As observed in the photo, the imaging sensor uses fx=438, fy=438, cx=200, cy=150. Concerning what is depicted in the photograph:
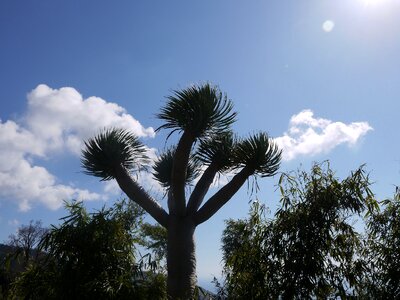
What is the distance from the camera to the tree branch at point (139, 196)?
28.5ft

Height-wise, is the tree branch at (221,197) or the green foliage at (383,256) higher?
the tree branch at (221,197)

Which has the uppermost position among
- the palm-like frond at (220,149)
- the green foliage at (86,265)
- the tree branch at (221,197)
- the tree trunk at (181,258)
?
the palm-like frond at (220,149)

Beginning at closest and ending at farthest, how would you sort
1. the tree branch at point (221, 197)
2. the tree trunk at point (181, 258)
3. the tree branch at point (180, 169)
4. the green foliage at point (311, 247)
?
the green foliage at point (311, 247) < the tree trunk at point (181, 258) < the tree branch at point (180, 169) < the tree branch at point (221, 197)

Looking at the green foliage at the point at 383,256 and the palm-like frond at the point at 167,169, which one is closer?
the green foliage at the point at 383,256

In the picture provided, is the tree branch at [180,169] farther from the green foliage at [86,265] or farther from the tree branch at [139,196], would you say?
the green foliage at [86,265]

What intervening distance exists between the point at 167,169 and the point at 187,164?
2705 millimetres

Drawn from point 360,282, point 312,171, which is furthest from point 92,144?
point 360,282

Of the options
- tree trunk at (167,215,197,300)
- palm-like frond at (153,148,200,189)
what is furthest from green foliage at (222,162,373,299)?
palm-like frond at (153,148,200,189)

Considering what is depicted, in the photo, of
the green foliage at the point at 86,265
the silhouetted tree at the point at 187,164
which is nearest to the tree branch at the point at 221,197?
the silhouetted tree at the point at 187,164

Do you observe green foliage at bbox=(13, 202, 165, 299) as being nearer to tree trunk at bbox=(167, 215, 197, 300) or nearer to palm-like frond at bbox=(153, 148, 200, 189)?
tree trunk at bbox=(167, 215, 197, 300)

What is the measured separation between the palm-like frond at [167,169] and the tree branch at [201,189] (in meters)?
1.75

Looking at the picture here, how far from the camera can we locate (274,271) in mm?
4855

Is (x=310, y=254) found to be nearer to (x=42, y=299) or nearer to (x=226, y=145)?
(x=42, y=299)

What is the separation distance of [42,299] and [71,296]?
1.51ft
